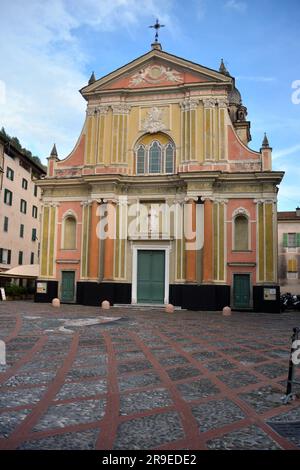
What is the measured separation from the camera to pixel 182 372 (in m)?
6.96

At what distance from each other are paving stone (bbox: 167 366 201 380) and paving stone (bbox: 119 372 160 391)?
0.31 m

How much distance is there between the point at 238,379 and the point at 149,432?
9.29 ft

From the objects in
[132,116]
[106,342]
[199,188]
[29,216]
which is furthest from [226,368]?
[29,216]

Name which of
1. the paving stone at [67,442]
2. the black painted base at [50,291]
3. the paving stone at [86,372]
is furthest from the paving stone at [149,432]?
the black painted base at [50,291]

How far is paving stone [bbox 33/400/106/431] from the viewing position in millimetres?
4448

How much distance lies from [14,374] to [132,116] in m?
20.7

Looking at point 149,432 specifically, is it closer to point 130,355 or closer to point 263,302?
point 130,355

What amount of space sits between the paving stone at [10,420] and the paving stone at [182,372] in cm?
266

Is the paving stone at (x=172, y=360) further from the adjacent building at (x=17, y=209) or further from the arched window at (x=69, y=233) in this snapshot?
the adjacent building at (x=17, y=209)

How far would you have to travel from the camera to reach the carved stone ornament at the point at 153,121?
24.2 meters

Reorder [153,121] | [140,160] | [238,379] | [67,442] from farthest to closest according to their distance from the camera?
[140,160] → [153,121] → [238,379] → [67,442]

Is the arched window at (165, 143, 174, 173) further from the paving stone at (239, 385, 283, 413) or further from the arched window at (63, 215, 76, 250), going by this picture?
the paving stone at (239, 385, 283, 413)

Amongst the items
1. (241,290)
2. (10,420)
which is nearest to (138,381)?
(10,420)
